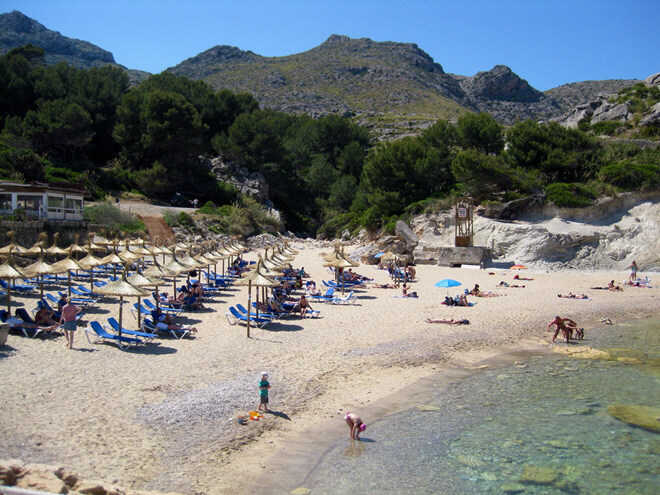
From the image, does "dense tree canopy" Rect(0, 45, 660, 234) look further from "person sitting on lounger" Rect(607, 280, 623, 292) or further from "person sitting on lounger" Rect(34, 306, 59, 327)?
"person sitting on lounger" Rect(34, 306, 59, 327)

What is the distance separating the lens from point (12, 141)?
137ft

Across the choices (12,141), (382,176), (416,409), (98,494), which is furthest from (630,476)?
(12,141)

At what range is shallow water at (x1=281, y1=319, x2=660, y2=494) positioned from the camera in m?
7.03


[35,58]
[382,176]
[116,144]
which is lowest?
[382,176]

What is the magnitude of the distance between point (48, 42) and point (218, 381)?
600 feet

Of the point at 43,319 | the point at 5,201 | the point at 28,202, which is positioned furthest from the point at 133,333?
the point at 5,201

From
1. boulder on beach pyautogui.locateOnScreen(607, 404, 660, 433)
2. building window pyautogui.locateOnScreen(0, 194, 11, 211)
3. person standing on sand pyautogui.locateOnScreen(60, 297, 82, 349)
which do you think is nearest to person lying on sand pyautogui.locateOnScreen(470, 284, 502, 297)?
boulder on beach pyautogui.locateOnScreen(607, 404, 660, 433)

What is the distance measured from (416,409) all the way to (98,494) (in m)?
5.98

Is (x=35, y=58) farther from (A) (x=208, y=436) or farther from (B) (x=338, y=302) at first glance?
(A) (x=208, y=436)

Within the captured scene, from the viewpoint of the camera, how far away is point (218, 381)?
9875 mm

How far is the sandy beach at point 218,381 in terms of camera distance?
22.1ft

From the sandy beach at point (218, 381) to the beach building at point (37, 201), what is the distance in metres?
12.3

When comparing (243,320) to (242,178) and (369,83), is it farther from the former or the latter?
(369,83)

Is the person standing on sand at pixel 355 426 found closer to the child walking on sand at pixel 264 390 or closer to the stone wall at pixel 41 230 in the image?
the child walking on sand at pixel 264 390
